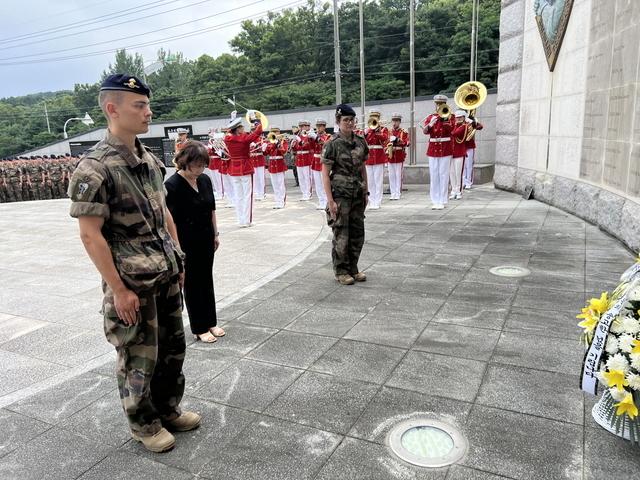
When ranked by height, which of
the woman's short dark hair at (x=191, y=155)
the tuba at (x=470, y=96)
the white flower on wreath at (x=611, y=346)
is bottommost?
the white flower on wreath at (x=611, y=346)

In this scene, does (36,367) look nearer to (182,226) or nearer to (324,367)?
(182,226)

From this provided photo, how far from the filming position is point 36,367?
4012 millimetres

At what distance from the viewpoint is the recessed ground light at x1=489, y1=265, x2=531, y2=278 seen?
573 cm

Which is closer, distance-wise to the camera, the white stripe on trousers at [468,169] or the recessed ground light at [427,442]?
the recessed ground light at [427,442]

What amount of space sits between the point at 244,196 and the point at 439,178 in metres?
4.25

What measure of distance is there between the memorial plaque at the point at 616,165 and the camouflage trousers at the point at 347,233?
12.7 feet

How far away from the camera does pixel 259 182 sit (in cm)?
1414

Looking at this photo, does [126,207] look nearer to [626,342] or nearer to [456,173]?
[626,342]

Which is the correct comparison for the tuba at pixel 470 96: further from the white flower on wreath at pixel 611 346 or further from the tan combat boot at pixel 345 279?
the white flower on wreath at pixel 611 346

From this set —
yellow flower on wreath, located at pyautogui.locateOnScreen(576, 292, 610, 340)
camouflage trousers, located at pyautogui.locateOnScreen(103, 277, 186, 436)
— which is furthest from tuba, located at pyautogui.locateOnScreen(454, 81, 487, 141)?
camouflage trousers, located at pyautogui.locateOnScreen(103, 277, 186, 436)

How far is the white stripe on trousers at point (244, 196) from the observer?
9.97 meters

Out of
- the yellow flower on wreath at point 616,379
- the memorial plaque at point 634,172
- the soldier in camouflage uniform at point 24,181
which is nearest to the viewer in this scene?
the yellow flower on wreath at point 616,379

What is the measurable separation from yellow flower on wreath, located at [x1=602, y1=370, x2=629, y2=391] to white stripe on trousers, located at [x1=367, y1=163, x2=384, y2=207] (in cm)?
897

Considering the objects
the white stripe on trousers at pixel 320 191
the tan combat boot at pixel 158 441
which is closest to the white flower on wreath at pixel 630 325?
the tan combat boot at pixel 158 441
